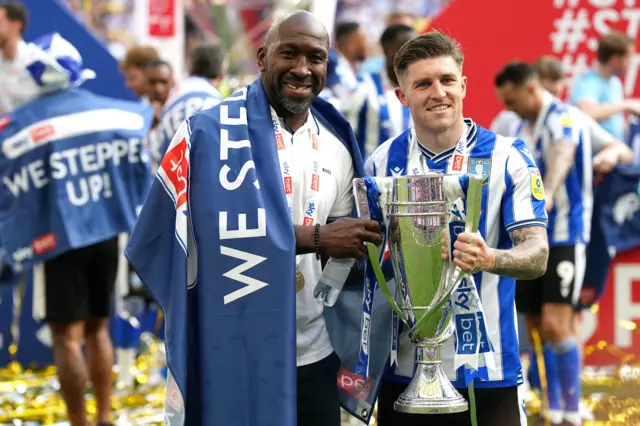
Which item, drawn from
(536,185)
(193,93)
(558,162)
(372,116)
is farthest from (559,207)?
(536,185)

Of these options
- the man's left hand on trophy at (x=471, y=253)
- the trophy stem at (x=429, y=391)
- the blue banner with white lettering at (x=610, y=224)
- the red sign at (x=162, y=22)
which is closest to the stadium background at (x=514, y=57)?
the blue banner with white lettering at (x=610, y=224)

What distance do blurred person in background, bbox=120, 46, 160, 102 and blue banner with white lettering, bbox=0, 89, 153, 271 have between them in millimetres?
2090

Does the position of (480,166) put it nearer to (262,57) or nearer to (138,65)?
(262,57)

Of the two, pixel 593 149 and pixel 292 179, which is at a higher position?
pixel 593 149

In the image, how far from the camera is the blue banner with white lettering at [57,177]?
282 inches

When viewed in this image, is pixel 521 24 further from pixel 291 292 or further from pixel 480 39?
pixel 291 292

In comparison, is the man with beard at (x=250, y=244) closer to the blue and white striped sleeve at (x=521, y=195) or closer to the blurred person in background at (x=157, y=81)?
the blue and white striped sleeve at (x=521, y=195)

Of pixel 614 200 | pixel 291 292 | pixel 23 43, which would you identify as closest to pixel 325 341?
pixel 291 292

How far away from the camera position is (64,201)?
23.7 ft

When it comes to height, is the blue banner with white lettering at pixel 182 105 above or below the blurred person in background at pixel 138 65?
below

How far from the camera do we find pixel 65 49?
720 cm

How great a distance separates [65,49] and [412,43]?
371 centimetres

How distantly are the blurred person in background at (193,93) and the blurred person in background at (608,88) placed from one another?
2.84m

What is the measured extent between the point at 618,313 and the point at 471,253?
21.1ft
